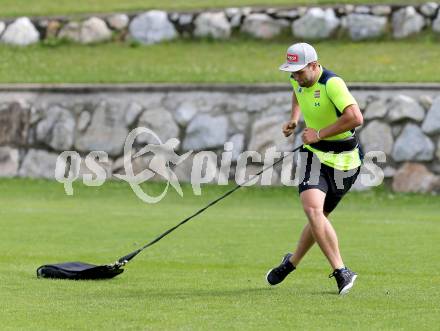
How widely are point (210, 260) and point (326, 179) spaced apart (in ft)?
8.17

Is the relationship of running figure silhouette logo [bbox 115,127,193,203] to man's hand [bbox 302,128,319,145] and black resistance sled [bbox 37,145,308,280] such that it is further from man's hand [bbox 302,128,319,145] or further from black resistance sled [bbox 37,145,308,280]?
man's hand [bbox 302,128,319,145]

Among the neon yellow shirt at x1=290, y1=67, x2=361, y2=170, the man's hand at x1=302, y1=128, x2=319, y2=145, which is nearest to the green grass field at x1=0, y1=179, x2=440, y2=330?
the neon yellow shirt at x1=290, y1=67, x2=361, y2=170

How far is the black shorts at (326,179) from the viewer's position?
34.8ft

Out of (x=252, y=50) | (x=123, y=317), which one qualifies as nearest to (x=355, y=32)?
(x=252, y=50)

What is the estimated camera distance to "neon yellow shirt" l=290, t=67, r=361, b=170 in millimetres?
10445

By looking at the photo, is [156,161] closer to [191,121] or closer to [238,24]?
[191,121]

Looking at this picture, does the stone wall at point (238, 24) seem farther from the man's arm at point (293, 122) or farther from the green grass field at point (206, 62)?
the man's arm at point (293, 122)

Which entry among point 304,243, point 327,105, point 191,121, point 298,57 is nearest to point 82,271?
point 304,243

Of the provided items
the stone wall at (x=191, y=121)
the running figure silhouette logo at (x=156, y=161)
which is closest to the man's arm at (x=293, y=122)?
the stone wall at (x=191, y=121)

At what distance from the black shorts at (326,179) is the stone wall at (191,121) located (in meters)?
8.76

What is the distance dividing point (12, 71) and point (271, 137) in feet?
19.7

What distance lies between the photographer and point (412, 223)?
53.4 feet

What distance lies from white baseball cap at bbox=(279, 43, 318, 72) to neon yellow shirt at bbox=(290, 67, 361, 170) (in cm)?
25

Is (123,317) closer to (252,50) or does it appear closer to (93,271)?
(93,271)
